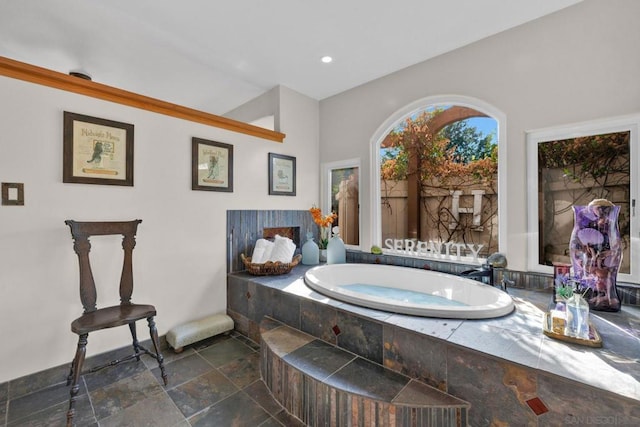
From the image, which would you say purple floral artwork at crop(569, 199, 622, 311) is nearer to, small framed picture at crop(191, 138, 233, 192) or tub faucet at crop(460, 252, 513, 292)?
tub faucet at crop(460, 252, 513, 292)

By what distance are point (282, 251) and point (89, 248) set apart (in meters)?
1.61

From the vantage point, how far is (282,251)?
298 centimetres

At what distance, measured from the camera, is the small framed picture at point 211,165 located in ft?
8.71

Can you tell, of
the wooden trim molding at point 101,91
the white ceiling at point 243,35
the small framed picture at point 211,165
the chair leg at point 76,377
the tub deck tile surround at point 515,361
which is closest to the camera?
the tub deck tile surround at point 515,361

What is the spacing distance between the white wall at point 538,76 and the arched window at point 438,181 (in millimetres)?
100

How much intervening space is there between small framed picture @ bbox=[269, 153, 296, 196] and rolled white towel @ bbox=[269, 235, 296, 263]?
0.64 meters

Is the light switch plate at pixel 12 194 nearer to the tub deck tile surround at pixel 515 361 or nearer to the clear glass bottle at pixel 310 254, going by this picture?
the tub deck tile surround at pixel 515 361

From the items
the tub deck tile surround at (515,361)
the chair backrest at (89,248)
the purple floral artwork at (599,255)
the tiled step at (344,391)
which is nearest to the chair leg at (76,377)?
the chair backrest at (89,248)

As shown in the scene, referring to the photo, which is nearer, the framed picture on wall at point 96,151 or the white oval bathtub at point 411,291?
the white oval bathtub at point 411,291

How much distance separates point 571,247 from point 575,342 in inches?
31.5

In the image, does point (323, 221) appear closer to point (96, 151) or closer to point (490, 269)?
point (490, 269)

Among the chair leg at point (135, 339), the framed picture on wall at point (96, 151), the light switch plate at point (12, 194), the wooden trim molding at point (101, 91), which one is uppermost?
the wooden trim molding at point (101, 91)

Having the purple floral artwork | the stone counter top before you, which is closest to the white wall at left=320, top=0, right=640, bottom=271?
the purple floral artwork

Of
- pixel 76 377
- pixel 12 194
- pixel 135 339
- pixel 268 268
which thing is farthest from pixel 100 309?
pixel 268 268
